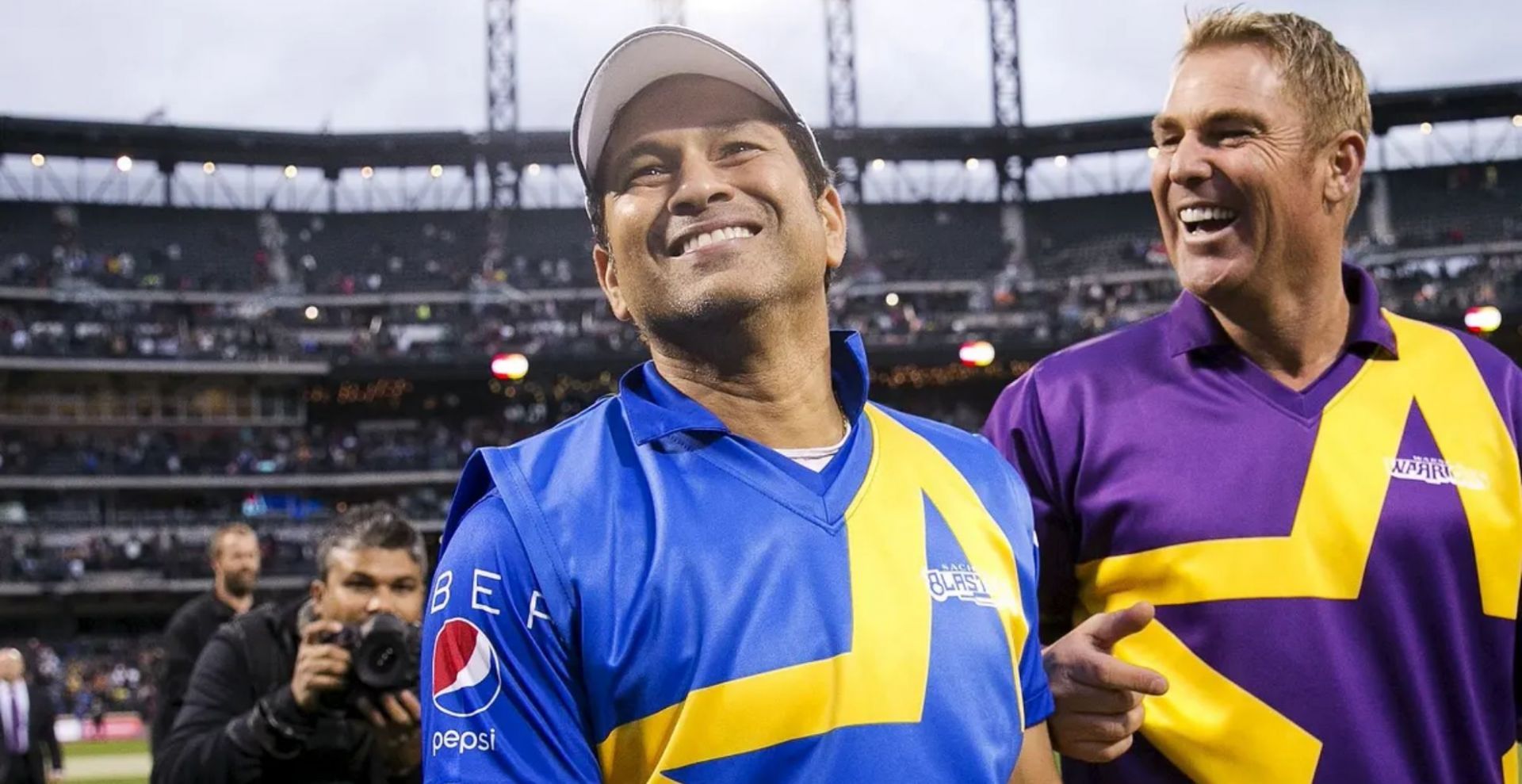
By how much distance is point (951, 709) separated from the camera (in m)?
2.26

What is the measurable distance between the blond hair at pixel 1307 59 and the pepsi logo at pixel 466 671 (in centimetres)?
205

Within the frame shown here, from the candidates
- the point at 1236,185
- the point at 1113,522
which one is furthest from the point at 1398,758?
the point at 1236,185

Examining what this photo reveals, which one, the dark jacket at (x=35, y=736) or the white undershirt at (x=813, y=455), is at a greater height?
the white undershirt at (x=813, y=455)

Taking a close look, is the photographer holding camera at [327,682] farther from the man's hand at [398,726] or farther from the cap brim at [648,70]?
the cap brim at [648,70]

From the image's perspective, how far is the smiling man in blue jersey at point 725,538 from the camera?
7.03ft

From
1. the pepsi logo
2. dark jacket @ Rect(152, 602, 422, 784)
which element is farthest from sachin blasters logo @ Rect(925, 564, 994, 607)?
dark jacket @ Rect(152, 602, 422, 784)

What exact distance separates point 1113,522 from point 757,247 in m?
1.18

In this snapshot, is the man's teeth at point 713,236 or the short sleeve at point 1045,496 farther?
the short sleeve at point 1045,496

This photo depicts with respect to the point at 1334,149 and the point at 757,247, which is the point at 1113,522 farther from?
the point at 757,247

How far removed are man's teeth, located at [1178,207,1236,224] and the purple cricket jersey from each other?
0.90 ft

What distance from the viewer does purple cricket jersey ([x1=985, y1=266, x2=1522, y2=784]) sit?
2980 millimetres

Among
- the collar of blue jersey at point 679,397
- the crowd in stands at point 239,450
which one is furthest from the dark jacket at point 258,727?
the crowd in stands at point 239,450

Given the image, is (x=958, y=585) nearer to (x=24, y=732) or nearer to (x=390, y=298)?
(x=24, y=732)

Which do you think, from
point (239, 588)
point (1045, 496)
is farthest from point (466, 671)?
point (239, 588)
